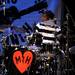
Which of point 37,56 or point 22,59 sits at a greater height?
point 22,59

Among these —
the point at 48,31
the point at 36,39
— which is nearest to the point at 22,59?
the point at 48,31

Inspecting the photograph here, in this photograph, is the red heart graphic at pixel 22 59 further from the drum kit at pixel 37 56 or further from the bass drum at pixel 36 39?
the bass drum at pixel 36 39

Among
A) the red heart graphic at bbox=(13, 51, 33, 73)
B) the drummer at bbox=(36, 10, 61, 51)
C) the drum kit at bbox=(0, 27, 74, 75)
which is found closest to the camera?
the red heart graphic at bbox=(13, 51, 33, 73)

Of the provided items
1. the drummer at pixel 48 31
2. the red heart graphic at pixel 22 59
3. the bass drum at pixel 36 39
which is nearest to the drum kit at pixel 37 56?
the bass drum at pixel 36 39

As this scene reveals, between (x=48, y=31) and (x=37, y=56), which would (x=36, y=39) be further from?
(x=48, y=31)

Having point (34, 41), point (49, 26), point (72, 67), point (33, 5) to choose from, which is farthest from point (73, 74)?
point (33, 5)

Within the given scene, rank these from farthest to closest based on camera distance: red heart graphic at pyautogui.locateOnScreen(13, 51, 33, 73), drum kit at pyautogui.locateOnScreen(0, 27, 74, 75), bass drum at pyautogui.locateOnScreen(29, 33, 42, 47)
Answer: bass drum at pyautogui.locateOnScreen(29, 33, 42, 47) → drum kit at pyautogui.locateOnScreen(0, 27, 74, 75) → red heart graphic at pyautogui.locateOnScreen(13, 51, 33, 73)

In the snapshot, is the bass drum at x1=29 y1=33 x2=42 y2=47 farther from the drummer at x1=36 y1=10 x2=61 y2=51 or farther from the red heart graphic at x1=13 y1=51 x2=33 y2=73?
the red heart graphic at x1=13 y1=51 x2=33 y2=73

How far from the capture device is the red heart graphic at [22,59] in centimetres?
398

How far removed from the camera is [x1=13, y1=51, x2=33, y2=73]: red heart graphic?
3.98m

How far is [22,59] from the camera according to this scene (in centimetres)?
403

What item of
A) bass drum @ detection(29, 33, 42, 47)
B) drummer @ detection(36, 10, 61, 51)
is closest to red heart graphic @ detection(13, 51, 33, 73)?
drummer @ detection(36, 10, 61, 51)

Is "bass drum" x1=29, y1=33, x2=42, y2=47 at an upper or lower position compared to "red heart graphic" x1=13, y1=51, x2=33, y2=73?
upper

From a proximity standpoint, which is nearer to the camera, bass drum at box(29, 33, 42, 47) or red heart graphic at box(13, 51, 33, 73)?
red heart graphic at box(13, 51, 33, 73)
